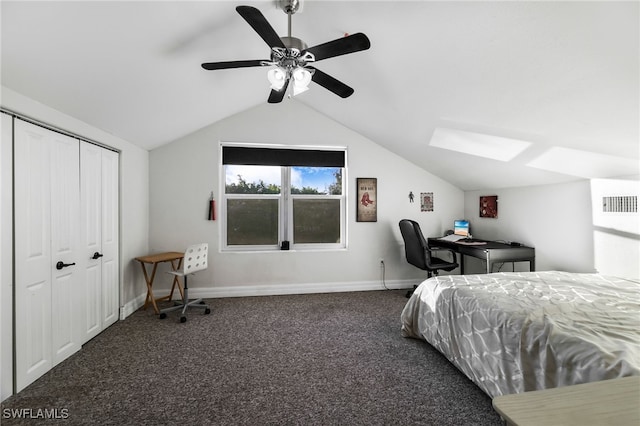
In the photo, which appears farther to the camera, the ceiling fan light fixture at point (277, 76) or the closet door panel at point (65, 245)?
the closet door panel at point (65, 245)

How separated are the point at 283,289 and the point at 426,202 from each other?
105 inches

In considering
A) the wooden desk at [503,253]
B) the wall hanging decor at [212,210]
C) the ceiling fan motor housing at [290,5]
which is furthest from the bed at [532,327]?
the wall hanging decor at [212,210]

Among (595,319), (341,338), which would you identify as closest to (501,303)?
(595,319)

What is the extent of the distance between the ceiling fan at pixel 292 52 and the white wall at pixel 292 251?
2132 millimetres

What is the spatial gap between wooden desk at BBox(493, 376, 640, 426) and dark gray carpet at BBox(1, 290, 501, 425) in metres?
1.20

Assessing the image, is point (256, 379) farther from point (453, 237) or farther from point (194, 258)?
point (453, 237)

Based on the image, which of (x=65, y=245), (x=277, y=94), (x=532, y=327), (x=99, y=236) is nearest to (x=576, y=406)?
(x=532, y=327)

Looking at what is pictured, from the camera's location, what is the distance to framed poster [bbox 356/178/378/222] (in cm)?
452

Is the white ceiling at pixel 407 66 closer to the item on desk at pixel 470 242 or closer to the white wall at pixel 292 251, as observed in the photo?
the white wall at pixel 292 251

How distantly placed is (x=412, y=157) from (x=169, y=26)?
3489mm

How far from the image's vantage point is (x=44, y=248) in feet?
7.26

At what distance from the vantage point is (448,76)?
95.2 inches

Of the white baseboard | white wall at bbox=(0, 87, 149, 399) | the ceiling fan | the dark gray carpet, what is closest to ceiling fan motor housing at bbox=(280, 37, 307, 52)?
the ceiling fan

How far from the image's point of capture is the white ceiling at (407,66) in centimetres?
165
